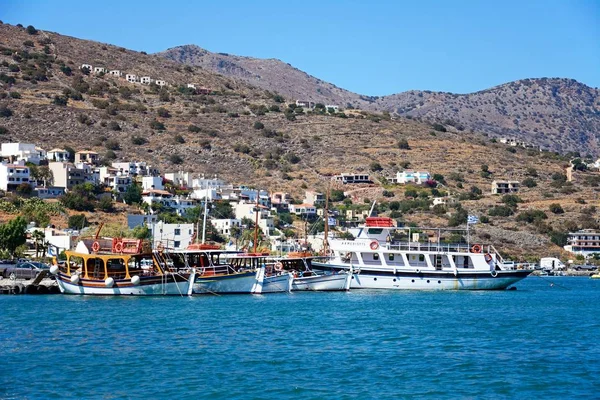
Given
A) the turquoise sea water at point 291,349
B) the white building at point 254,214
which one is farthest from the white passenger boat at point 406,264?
the white building at point 254,214

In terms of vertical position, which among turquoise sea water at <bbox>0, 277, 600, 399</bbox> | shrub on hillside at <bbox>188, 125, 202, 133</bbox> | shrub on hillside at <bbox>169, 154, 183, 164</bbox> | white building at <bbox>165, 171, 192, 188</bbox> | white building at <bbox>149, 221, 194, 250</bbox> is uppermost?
shrub on hillside at <bbox>188, 125, 202, 133</bbox>

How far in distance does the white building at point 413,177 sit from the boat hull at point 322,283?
72148mm

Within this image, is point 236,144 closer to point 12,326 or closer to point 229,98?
point 229,98

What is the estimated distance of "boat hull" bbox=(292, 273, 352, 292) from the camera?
6191 cm

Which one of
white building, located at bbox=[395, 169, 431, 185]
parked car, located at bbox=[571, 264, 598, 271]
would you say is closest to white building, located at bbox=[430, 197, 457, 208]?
white building, located at bbox=[395, 169, 431, 185]

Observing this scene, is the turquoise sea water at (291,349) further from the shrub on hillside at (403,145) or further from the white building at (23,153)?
the shrub on hillside at (403,145)

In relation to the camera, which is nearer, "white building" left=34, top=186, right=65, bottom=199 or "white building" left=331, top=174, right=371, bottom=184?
"white building" left=34, top=186, right=65, bottom=199

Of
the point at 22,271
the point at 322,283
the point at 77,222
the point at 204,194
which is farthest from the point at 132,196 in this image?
the point at 322,283

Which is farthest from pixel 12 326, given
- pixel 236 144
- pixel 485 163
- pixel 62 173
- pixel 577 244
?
pixel 485 163

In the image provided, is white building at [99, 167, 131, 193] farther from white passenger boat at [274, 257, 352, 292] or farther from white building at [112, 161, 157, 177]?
white passenger boat at [274, 257, 352, 292]

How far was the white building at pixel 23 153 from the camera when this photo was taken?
116688 mm

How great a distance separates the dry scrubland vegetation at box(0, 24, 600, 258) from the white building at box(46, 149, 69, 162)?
27.6 ft

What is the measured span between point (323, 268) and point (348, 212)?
52.2m

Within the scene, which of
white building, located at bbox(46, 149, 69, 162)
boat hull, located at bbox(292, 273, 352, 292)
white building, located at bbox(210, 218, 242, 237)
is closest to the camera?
boat hull, located at bbox(292, 273, 352, 292)
